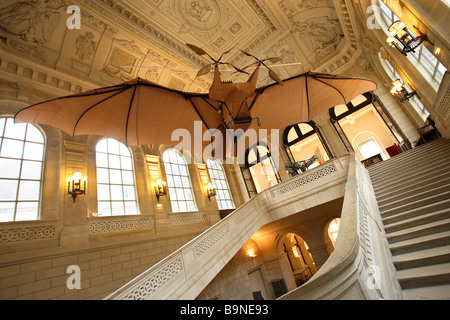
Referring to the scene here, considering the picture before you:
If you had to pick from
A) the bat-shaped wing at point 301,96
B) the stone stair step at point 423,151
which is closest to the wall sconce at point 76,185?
the bat-shaped wing at point 301,96

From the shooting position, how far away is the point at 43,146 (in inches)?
196

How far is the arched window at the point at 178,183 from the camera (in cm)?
682

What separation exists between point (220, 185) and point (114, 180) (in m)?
4.07

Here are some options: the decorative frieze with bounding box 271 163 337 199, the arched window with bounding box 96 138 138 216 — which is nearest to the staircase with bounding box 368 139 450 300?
the decorative frieze with bounding box 271 163 337 199

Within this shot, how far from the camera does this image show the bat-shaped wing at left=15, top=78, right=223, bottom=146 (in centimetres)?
337

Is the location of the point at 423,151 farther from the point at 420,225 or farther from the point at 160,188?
the point at 160,188

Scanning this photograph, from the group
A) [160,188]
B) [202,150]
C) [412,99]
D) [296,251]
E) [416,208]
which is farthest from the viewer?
[296,251]

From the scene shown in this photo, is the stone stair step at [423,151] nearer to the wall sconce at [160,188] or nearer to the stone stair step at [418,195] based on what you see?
the stone stair step at [418,195]

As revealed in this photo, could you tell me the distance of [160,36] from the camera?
21.3 feet

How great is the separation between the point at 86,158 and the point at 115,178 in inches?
33.1

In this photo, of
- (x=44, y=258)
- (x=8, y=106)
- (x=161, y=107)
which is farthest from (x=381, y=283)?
(x=8, y=106)

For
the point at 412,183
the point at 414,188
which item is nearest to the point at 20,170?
the point at 414,188

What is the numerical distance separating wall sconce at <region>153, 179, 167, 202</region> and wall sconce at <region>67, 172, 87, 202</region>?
174 centimetres

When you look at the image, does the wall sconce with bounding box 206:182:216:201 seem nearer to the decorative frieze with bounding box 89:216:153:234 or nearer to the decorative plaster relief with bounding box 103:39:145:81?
the decorative frieze with bounding box 89:216:153:234
